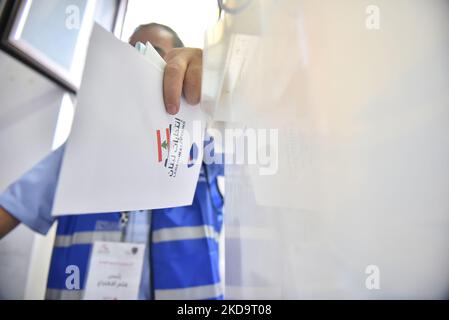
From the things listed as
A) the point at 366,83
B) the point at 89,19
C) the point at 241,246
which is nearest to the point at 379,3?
the point at 366,83

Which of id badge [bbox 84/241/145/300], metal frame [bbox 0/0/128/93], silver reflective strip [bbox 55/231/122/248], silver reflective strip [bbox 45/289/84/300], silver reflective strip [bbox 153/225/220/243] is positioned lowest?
silver reflective strip [bbox 45/289/84/300]

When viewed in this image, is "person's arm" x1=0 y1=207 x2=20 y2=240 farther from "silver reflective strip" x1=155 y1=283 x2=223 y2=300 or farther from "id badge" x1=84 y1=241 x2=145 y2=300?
"silver reflective strip" x1=155 y1=283 x2=223 y2=300

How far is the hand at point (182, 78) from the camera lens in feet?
0.83

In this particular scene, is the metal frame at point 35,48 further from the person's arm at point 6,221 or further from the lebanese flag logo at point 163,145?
the person's arm at point 6,221

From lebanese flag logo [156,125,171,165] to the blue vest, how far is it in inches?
14.7

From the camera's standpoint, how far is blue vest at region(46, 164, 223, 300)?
0.57 m

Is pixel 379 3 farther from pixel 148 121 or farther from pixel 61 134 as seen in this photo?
pixel 61 134

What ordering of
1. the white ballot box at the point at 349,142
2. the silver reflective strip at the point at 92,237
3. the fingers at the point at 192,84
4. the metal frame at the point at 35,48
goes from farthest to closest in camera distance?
1. the silver reflective strip at the point at 92,237
2. the metal frame at the point at 35,48
3. the fingers at the point at 192,84
4. the white ballot box at the point at 349,142

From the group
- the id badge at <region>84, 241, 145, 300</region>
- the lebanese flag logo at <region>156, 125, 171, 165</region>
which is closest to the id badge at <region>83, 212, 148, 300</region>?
the id badge at <region>84, 241, 145, 300</region>

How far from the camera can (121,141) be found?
0.21 metres

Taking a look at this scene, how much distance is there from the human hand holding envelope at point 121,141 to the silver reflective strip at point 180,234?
36cm

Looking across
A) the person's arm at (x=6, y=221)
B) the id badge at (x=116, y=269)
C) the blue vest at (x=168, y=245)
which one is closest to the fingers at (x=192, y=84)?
the blue vest at (x=168, y=245)

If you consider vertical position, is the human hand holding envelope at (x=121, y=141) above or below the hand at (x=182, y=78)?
below

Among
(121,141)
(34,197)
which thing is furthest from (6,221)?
(121,141)
